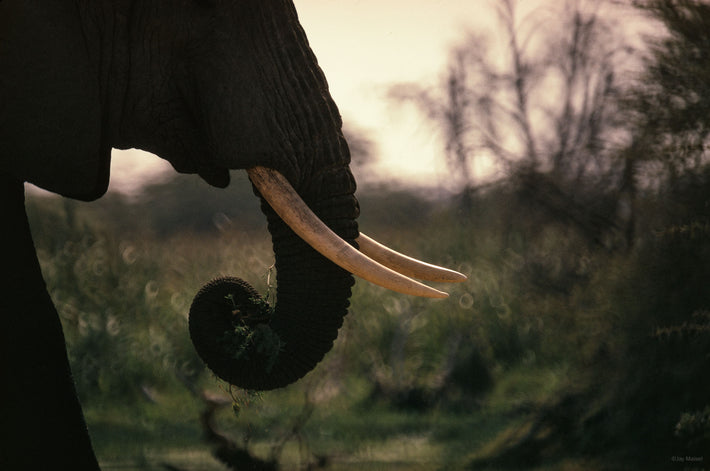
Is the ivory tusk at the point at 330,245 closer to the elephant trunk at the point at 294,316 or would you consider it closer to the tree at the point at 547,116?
the elephant trunk at the point at 294,316

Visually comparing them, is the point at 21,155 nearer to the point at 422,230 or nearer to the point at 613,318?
the point at 613,318

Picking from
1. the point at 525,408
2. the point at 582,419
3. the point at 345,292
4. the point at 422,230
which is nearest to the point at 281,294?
the point at 345,292

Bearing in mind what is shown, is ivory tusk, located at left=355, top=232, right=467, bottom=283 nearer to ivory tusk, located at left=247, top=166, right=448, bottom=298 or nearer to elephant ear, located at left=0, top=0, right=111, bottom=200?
ivory tusk, located at left=247, top=166, right=448, bottom=298

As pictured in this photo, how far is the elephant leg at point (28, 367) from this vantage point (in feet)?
8.17

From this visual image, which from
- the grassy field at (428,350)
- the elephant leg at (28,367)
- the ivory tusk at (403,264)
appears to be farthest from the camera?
the grassy field at (428,350)

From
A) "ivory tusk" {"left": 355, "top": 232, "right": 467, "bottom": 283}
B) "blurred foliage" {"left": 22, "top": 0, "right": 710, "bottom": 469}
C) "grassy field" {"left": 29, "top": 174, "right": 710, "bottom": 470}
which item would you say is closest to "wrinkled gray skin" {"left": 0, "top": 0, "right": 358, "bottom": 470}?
"ivory tusk" {"left": 355, "top": 232, "right": 467, "bottom": 283}

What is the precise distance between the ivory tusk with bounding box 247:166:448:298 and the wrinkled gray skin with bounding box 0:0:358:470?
6 cm

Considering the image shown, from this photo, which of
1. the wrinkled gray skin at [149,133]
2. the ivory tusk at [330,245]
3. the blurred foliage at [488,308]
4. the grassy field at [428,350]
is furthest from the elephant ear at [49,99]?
the blurred foliage at [488,308]

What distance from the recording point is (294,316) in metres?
2.57

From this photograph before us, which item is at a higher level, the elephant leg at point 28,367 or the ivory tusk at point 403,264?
the ivory tusk at point 403,264

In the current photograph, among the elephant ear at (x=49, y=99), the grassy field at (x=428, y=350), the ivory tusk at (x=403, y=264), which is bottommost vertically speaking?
the grassy field at (x=428, y=350)

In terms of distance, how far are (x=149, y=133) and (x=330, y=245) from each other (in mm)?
562

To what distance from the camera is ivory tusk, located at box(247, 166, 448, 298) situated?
2467 millimetres

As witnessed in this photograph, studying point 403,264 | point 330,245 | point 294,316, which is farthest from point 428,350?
point 330,245
